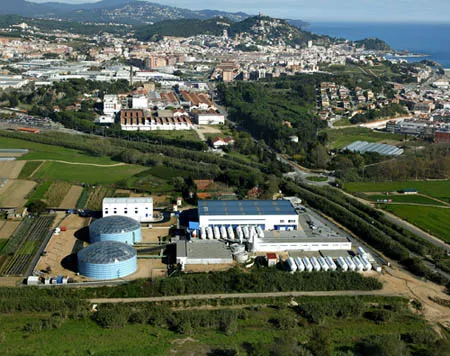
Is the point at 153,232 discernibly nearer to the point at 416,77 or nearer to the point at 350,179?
the point at 350,179

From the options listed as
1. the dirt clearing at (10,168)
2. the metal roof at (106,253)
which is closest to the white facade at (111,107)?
the dirt clearing at (10,168)

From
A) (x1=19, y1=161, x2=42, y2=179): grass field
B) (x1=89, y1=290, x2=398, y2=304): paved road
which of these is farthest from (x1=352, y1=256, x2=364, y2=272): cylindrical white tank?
(x1=19, y1=161, x2=42, y2=179): grass field

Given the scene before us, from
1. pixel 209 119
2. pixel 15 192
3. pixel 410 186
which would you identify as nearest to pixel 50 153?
pixel 15 192

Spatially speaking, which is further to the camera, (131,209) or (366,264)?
(131,209)

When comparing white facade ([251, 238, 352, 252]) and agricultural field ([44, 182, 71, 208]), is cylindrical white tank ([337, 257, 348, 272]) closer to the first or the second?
white facade ([251, 238, 352, 252])

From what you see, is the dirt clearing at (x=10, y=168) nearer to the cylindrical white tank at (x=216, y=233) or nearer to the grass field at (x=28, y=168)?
the grass field at (x=28, y=168)

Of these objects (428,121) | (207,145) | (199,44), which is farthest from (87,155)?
(199,44)

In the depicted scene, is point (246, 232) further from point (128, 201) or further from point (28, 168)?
point (28, 168)
